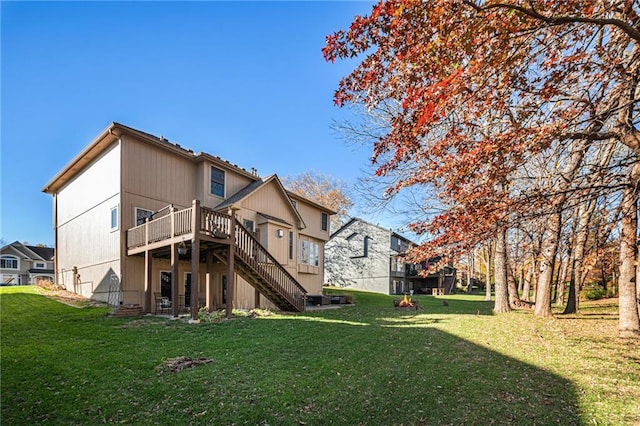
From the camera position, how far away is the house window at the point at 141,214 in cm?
1353

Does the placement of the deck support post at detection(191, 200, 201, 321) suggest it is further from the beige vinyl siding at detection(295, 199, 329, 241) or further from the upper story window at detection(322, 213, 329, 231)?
the upper story window at detection(322, 213, 329, 231)

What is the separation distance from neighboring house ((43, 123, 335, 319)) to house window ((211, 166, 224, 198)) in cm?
5

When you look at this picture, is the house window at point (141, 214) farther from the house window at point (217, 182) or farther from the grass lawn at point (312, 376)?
the grass lawn at point (312, 376)

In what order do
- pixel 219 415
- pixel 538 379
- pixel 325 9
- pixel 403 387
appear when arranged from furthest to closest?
1. pixel 325 9
2. pixel 538 379
3. pixel 403 387
4. pixel 219 415

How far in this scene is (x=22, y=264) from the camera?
142 feet

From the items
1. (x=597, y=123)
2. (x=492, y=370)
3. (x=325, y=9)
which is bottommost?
(x=492, y=370)

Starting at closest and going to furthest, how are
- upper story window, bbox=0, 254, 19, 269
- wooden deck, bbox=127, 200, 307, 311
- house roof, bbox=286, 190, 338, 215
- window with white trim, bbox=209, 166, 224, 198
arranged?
wooden deck, bbox=127, 200, 307, 311, window with white trim, bbox=209, 166, 224, 198, house roof, bbox=286, 190, 338, 215, upper story window, bbox=0, 254, 19, 269

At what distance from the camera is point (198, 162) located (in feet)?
51.6

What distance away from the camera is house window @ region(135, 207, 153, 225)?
13.5 meters

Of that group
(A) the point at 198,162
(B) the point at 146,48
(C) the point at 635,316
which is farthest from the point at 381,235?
(B) the point at 146,48

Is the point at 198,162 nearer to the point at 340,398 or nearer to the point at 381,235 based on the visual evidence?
the point at 340,398

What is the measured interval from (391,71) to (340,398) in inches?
187

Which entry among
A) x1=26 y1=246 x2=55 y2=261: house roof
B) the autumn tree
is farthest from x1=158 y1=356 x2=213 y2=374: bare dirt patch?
x1=26 y1=246 x2=55 y2=261: house roof

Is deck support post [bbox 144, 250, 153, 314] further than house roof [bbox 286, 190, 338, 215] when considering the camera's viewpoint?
No
